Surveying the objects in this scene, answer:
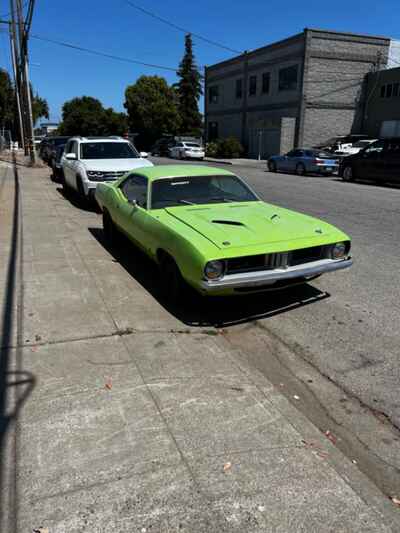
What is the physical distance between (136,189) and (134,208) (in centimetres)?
56

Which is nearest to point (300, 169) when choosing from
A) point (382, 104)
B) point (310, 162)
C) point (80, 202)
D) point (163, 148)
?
point (310, 162)

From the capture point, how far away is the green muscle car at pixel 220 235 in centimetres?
418

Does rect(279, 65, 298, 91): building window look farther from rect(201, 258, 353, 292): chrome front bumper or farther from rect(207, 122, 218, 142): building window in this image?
rect(201, 258, 353, 292): chrome front bumper

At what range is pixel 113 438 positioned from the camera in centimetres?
277

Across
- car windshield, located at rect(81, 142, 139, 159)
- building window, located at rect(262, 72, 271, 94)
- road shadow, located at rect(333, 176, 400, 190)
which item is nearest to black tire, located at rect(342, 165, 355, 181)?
road shadow, located at rect(333, 176, 400, 190)

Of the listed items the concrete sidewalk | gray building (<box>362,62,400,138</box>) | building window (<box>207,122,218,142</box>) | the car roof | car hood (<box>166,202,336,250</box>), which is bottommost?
the concrete sidewalk

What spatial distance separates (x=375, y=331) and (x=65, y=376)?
2.84 metres

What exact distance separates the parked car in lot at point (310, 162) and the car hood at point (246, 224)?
1682 cm

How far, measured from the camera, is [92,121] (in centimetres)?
7406

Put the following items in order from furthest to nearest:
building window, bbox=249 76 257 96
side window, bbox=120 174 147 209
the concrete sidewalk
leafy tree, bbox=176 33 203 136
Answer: leafy tree, bbox=176 33 203 136 → building window, bbox=249 76 257 96 → side window, bbox=120 174 147 209 → the concrete sidewalk

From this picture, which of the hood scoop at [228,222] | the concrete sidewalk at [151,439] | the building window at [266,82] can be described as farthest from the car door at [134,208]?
the building window at [266,82]

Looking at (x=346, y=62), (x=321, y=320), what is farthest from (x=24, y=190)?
(x=346, y=62)

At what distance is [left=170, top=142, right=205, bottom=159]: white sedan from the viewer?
3459cm

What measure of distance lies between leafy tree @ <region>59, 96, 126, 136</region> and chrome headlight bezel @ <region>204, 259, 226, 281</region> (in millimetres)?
71062
